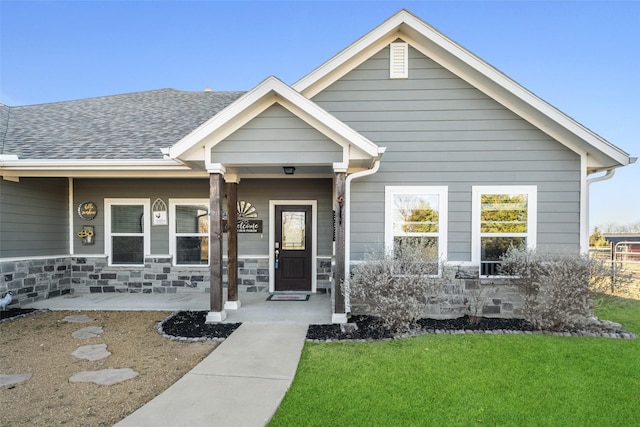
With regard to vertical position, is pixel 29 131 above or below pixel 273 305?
above

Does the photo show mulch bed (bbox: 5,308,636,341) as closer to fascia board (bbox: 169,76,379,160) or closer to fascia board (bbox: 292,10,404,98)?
fascia board (bbox: 169,76,379,160)

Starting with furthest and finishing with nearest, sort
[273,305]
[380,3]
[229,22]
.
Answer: [229,22] < [380,3] < [273,305]

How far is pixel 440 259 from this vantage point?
19.9 ft

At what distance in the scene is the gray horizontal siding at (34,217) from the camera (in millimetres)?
6703

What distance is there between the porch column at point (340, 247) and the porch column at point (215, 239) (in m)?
1.92

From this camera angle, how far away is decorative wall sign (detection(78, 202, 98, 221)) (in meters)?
8.17

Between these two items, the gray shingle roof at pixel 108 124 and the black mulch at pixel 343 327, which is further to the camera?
the gray shingle roof at pixel 108 124

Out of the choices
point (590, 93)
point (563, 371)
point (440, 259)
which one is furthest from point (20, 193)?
point (590, 93)

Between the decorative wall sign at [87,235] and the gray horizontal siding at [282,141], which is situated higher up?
the gray horizontal siding at [282,141]

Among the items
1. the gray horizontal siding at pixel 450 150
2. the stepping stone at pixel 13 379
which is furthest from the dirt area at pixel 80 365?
the gray horizontal siding at pixel 450 150

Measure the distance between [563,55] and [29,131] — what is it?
15509 millimetres

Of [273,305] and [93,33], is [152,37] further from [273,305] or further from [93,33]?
[273,305]

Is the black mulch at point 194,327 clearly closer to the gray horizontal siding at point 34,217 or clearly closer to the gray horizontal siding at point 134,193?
the gray horizontal siding at point 134,193

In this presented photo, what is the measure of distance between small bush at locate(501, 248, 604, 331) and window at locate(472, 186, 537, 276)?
72 centimetres
